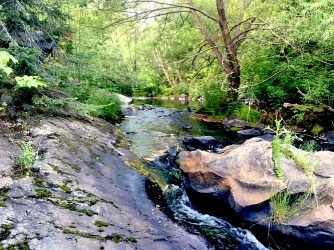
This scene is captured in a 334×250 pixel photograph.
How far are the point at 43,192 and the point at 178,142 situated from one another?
22.8 feet

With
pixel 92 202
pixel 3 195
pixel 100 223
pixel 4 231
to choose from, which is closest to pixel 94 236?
pixel 100 223

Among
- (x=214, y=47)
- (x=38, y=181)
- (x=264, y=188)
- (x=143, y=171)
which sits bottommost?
(x=143, y=171)

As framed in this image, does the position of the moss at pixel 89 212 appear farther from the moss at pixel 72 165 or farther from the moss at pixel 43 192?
the moss at pixel 72 165

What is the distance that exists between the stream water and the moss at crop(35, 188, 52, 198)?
185 centimetres

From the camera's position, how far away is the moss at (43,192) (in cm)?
345

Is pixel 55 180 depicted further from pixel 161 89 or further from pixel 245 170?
pixel 161 89

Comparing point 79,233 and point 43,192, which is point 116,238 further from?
point 43,192

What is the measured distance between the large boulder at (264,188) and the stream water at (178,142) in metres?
0.28

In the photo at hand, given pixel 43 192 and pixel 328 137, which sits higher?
pixel 43 192

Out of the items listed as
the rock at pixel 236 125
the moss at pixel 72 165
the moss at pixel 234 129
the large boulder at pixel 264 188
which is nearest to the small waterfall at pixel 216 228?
the large boulder at pixel 264 188

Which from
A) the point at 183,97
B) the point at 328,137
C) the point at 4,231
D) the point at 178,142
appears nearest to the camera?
the point at 4,231

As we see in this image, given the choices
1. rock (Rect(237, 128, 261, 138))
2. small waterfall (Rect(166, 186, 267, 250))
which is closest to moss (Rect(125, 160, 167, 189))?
small waterfall (Rect(166, 186, 267, 250))

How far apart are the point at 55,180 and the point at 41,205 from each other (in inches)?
24.2

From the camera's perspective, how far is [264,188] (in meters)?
4.68
